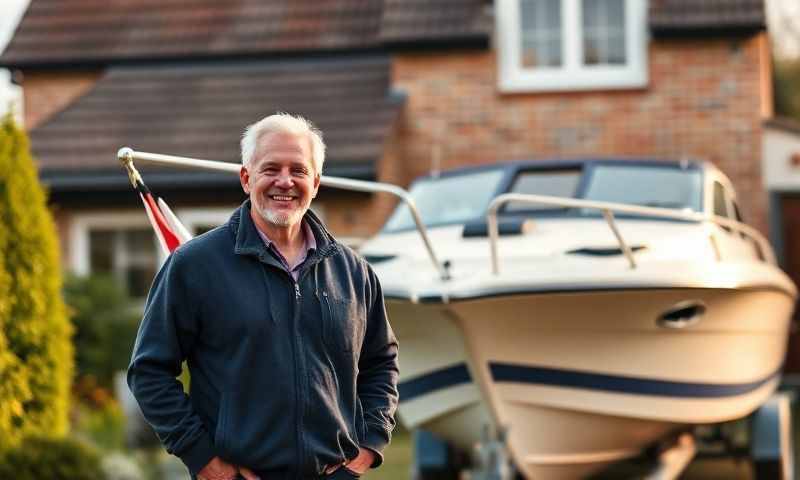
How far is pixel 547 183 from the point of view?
9.30 meters

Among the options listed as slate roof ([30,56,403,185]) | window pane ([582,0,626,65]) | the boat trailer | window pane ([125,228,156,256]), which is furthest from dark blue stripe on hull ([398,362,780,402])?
window pane ([125,228,156,256])

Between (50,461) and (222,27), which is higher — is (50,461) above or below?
below

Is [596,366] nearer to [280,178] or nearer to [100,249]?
[280,178]

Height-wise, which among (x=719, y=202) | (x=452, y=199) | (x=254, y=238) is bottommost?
(x=719, y=202)

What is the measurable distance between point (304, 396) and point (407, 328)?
430cm

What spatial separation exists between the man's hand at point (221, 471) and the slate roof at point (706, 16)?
1086 cm

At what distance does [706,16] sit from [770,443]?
603 cm

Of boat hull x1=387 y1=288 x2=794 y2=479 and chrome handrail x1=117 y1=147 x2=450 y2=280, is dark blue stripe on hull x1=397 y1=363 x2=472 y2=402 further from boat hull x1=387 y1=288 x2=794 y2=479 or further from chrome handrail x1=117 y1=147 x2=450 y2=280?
chrome handrail x1=117 y1=147 x2=450 y2=280

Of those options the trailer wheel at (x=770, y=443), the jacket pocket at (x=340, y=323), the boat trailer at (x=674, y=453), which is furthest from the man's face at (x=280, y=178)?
the trailer wheel at (x=770, y=443)

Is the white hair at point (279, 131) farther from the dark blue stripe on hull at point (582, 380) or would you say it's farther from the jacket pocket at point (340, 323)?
the dark blue stripe on hull at point (582, 380)

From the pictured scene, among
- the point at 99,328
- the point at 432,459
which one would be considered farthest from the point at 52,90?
the point at 432,459

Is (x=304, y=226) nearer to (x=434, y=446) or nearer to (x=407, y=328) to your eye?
(x=407, y=328)

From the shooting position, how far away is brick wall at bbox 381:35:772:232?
14016 mm

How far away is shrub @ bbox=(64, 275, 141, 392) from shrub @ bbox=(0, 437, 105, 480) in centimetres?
541
